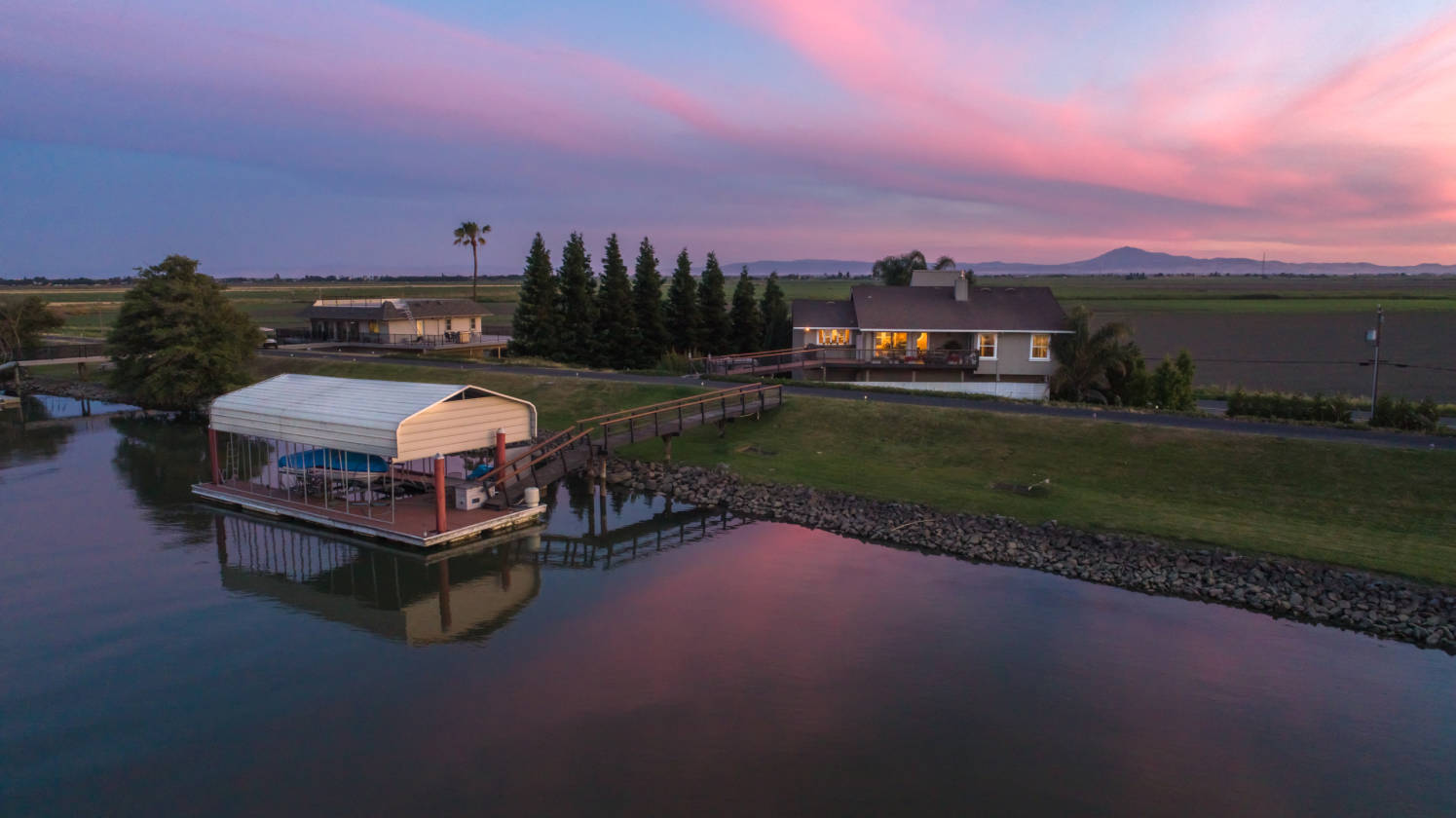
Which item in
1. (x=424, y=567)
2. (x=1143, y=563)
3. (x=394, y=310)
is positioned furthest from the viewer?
(x=394, y=310)

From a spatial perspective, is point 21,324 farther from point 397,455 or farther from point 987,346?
point 987,346

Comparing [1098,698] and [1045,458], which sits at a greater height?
[1045,458]

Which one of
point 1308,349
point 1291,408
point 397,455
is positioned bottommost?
point 1291,408

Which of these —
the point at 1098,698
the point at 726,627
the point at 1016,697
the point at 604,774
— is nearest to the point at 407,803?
the point at 604,774

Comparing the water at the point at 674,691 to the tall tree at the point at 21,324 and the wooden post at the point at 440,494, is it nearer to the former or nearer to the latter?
the wooden post at the point at 440,494

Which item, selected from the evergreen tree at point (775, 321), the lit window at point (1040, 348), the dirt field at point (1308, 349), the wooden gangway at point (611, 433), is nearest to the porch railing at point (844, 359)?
the lit window at point (1040, 348)

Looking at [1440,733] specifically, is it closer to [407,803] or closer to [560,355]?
[407,803]

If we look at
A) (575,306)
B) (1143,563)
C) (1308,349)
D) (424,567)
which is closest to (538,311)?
(575,306)
